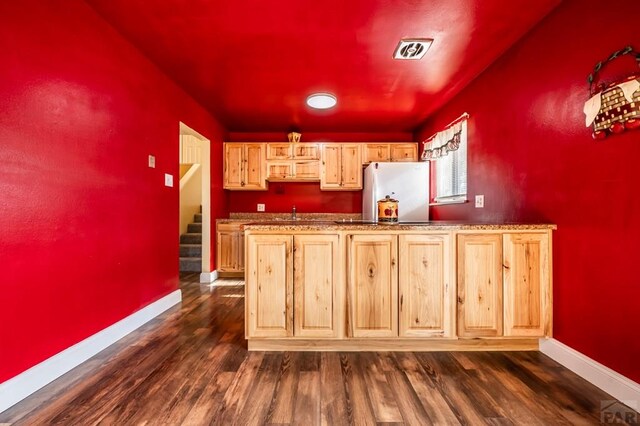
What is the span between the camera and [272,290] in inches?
83.2

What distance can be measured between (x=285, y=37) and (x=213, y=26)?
533 mm

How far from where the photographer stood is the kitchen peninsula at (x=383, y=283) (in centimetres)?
209

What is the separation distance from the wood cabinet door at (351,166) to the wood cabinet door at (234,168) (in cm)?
166

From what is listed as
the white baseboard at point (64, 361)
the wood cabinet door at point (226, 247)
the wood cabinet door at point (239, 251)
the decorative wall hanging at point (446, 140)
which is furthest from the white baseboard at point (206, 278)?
the decorative wall hanging at point (446, 140)

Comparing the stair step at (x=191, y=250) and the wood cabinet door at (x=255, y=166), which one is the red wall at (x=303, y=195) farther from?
the stair step at (x=191, y=250)

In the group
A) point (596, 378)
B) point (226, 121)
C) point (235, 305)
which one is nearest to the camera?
point (596, 378)

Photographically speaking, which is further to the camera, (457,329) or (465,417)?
(457,329)

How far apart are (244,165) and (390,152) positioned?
2403 mm

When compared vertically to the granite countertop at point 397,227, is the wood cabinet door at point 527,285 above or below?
below

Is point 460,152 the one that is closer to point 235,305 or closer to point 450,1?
point 450,1

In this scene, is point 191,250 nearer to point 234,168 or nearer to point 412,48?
point 234,168

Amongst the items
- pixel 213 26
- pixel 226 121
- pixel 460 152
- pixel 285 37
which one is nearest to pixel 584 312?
pixel 460 152

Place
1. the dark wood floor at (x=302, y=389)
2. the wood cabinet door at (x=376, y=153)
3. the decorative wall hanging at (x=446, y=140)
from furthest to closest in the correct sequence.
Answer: the wood cabinet door at (x=376, y=153), the decorative wall hanging at (x=446, y=140), the dark wood floor at (x=302, y=389)

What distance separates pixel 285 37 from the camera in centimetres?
230
